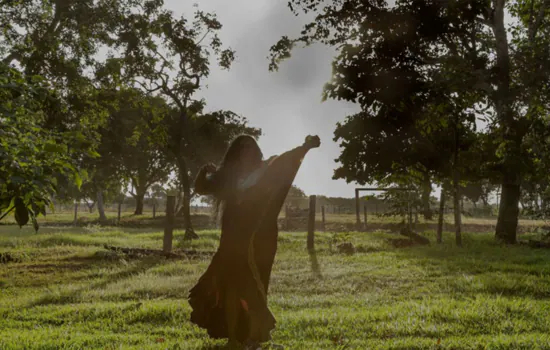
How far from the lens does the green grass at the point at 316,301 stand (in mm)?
6109

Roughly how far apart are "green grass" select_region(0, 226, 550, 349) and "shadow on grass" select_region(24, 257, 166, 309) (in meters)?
0.03

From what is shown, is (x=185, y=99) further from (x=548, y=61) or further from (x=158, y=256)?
(x=548, y=61)

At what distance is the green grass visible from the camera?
20.0 feet

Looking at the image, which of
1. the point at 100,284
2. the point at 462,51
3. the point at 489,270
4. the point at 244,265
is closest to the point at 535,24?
the point at 462,51

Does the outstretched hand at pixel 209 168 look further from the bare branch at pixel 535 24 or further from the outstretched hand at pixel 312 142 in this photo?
the bare branch at pixel 535 24

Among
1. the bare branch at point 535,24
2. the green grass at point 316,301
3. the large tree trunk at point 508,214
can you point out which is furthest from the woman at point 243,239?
the bare branch at point 535,24

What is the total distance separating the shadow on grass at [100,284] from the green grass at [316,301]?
28 millimetres

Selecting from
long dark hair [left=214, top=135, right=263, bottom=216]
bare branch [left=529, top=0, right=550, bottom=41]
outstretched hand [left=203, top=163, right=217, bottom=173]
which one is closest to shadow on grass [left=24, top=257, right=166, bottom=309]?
outstretched hand [left=203, top=163, right=217, bottom=173]

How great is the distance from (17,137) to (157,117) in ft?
47.0

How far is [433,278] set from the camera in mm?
11172

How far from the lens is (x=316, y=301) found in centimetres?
905

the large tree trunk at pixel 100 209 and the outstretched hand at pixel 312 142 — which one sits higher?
the outstretched hand at pixel 312 142

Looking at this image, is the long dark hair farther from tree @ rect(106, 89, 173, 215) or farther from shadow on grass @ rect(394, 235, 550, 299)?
tree @ rect(106, 89, 173, 215)

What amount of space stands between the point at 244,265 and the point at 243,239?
289mm
